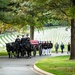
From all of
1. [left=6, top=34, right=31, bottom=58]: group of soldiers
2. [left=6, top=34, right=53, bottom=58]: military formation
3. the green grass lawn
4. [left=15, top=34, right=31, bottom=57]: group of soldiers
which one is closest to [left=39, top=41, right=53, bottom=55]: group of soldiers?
[left=6, top=34, right=53, bottom=58]: military formation

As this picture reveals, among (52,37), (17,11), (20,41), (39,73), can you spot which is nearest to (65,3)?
(20,41)

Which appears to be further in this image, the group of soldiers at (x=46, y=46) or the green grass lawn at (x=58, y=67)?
the group of soldiers at (x=46, y=46)

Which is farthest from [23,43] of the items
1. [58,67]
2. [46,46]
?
[58,67]

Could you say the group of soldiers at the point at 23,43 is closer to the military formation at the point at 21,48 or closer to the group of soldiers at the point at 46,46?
the military formation at the point at 21,48

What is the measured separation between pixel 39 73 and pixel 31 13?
15761 millimetres

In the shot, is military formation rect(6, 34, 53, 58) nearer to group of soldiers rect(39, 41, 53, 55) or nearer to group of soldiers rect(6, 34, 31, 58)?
group of soldiers rect(6, 34, 31, 58)

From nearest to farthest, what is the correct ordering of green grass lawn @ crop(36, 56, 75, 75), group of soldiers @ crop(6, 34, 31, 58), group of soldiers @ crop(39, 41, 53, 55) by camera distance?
green grass lawn @ crop(36, 56, 75, 75)
group of soldiers @ crop(6, 34, 31, 58)
group of soldiers @ crop(39, 41, 53, 55)

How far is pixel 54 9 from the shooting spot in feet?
91.0

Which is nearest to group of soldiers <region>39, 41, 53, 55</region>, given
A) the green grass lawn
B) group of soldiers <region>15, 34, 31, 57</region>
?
group of soldiers <region>15, 34, 31, 57</region>

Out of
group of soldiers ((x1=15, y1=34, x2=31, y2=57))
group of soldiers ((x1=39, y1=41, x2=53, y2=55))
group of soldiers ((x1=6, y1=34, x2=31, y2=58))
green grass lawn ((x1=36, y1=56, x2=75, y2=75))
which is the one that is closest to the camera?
green grass lawn ((x1=36, y1=56, x2=75, y2=75))

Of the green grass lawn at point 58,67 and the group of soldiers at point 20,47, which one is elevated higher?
the group of soldiers at point 20,47

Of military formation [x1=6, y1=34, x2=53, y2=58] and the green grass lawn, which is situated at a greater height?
military formation [x1=6, y1=34, x2=53, y2=58]

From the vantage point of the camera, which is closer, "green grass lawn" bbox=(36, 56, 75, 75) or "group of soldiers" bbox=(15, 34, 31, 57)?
"green grass lawn" bbox=(36, 56, 75, 75)

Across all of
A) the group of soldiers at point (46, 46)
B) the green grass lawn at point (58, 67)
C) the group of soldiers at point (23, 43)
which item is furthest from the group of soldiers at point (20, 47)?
the green grass lawn at point (58, 67)
